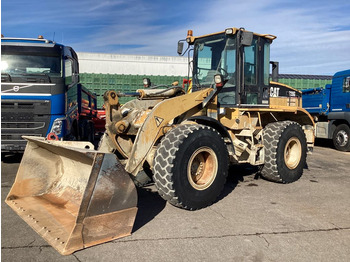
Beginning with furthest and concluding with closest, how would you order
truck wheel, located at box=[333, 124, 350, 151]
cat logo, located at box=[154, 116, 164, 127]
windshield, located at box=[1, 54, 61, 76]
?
truck wheel, located at box=[333, 124, 350, 151] < windshield, located at box=[1, 54, 61, 76] < cat logo, located at box=[154, 116, 164, 127]

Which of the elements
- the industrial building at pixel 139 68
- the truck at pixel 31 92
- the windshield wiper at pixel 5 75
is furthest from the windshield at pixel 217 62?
the industrial building at pixel 139 68

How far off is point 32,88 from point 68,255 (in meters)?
5.00

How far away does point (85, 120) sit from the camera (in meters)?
10.4

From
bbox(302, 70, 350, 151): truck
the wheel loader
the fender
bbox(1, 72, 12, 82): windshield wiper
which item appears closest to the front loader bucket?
the wheel loader

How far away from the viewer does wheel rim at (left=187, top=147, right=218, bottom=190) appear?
15.5 ft

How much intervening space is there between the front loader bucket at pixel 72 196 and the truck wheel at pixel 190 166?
26.3 inches

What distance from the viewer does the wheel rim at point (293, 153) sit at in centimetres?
657

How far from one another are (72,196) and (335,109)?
10947 millimetres

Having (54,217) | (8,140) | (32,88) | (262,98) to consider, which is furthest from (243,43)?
(8,140)

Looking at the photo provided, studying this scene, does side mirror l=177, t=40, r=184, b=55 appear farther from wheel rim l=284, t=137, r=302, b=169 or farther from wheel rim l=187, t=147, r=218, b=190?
wheel rim l=284, t=137, r=302, b=169

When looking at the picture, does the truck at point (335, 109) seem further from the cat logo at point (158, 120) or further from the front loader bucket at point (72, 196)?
the front loader bucket at point (72, 196)

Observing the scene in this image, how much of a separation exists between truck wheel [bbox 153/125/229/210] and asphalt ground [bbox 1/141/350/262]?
261 mm

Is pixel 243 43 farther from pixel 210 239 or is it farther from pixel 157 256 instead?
pixel 157 256

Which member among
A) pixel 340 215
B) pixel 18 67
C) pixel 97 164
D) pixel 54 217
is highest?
pixel 18 67
